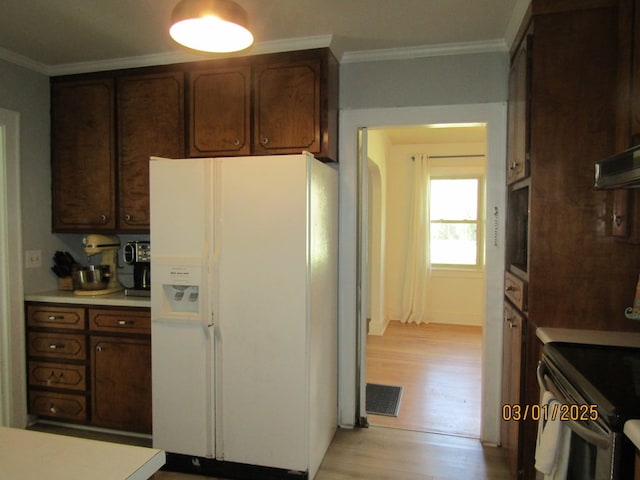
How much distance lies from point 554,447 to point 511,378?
0.90 meters

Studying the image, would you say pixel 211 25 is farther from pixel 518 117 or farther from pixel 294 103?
pixel 518 117

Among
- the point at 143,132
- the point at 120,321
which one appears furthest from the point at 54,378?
the point at 143,132

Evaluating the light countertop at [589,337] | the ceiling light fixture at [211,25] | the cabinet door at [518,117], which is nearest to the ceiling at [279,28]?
the cabinet door at [518,117]

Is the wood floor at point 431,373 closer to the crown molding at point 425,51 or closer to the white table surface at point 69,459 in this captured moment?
the white table surface at point 69,459

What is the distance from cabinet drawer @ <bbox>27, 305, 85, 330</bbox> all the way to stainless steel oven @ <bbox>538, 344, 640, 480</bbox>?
2671 mm

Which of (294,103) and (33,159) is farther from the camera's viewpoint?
(33,159)

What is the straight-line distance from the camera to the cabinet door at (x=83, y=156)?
2959mm


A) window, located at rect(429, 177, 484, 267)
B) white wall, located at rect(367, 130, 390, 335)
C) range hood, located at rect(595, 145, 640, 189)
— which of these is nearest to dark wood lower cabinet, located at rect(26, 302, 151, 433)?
range hood, located at rect(595, 145, 640, 189)

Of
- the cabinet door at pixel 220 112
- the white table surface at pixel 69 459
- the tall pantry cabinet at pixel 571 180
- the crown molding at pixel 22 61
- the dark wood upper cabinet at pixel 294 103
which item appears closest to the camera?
the white table surface at pixel 69 459

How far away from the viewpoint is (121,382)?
273 centimetres

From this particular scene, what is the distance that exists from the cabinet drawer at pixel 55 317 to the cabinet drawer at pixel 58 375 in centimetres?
26

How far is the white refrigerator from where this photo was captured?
7.21 feet

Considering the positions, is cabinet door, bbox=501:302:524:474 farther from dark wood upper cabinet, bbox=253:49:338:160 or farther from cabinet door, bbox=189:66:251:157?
cabinet door, bbox=189:66:251:157

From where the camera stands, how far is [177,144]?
280 cm
